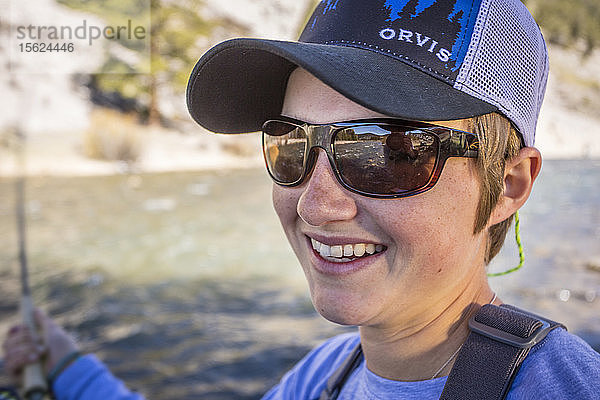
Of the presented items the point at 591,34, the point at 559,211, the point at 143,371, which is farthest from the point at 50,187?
the point at 591,34

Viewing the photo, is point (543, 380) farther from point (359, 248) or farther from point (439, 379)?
point (359, 248)

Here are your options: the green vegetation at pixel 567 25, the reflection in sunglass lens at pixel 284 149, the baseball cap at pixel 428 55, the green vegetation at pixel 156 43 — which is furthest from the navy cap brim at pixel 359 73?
the green vegetation at pixel 567 25

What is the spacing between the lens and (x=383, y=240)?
1.15 m

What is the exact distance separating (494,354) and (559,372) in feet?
0.37

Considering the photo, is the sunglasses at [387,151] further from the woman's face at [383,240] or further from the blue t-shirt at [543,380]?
the blue t-shirt at [543,380]

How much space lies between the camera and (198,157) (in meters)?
18.8

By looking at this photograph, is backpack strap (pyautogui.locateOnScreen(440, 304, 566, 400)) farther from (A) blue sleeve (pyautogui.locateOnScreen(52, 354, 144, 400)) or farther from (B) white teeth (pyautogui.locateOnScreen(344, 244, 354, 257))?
(A) blue sleeve (pyautogui.locateOnScreen(52, 354, 144, 400))

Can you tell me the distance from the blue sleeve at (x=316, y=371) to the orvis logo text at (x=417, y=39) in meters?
0.76

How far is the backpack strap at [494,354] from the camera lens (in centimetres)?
101

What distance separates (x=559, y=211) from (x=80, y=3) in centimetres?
1685

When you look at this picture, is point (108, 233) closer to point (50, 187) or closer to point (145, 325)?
point (145, 325)

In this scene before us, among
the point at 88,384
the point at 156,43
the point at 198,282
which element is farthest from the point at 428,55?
the point at 156,43

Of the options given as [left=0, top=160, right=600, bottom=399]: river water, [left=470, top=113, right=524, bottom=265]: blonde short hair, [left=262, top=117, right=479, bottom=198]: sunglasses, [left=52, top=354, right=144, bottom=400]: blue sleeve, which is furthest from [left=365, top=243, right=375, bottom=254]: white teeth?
[left=52, top=354, right=144, bottom=400]: blue sleeve

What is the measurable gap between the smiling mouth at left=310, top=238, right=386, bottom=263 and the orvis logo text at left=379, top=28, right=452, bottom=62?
1.25 feet
